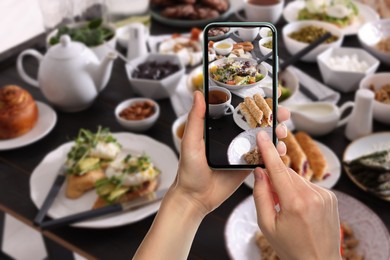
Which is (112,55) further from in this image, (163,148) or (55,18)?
(55,18)

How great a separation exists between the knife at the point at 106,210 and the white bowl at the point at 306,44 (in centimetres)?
73

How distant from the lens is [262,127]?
0.72 metres

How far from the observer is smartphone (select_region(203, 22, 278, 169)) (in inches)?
27.5

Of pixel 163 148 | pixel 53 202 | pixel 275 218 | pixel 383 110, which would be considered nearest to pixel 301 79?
pixel 383 110

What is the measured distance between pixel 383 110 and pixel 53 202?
839mm

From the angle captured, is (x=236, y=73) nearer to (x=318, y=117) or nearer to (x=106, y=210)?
(x=106, y=210)

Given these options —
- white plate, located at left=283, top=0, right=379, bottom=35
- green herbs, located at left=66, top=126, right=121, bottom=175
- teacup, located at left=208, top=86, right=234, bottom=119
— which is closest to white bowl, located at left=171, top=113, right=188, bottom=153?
green herbs, located at left=66, top=126, right=121, bottom=175

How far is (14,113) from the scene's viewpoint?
1.32 metres

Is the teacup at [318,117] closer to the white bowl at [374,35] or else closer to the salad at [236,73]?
the white bowl at [374,35]

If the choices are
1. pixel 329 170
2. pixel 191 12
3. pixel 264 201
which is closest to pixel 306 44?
pixel 191 12

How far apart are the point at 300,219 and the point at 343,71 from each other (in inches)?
35.2

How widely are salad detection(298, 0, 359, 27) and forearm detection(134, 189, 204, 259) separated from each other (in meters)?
1.22

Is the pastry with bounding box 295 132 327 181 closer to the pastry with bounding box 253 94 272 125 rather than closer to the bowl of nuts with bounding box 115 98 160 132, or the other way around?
the bowl of nuts with bounding box 115 98 160 132

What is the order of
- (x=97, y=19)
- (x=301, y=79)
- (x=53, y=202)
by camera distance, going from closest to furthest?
(x=53, y=202) < (x=301, y=79) < (x=97, y=19)
